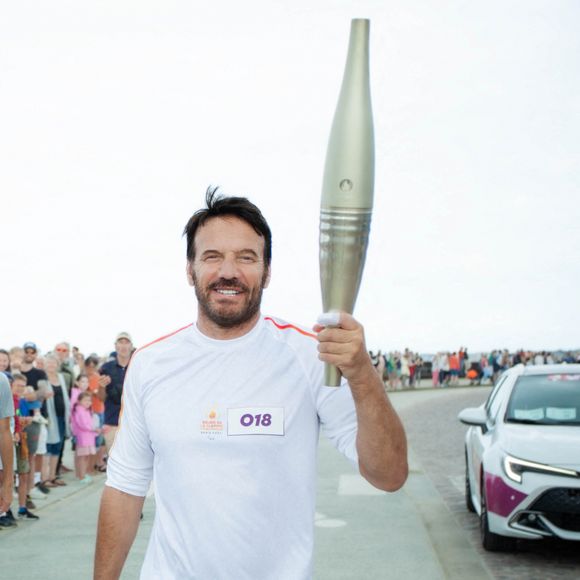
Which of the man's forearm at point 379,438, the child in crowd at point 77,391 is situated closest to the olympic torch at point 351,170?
the man's forearm at point 379,438

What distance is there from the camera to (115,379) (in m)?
10.5

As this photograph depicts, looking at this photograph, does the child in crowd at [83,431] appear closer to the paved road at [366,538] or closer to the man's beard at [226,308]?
the paved road at [366,538]

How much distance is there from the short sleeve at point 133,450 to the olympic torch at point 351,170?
4.52 ft

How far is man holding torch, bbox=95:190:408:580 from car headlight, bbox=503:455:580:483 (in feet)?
15.2

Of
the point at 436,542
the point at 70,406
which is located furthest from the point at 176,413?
the point at 70,406

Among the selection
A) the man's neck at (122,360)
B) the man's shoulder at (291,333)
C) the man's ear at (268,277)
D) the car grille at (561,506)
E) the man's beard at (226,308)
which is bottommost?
the car grille at (561,506)

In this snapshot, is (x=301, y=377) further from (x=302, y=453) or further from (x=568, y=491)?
(x=568, y=491)

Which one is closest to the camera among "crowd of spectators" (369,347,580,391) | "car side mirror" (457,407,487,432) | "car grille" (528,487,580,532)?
"car grille" (528,487,580,532)

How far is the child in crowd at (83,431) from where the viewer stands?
1221 centimetres

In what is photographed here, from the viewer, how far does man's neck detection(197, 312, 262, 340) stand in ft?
9.84

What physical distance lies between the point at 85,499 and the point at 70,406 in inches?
79.7

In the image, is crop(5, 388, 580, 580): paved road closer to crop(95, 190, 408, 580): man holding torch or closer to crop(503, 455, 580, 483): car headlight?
crop(503, 455, 580, 483): car headlight

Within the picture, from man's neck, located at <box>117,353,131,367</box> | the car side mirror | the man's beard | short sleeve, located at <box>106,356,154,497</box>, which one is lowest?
the car side mirror

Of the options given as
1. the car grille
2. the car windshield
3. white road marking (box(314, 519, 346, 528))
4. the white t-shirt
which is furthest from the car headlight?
the white t-shirt
